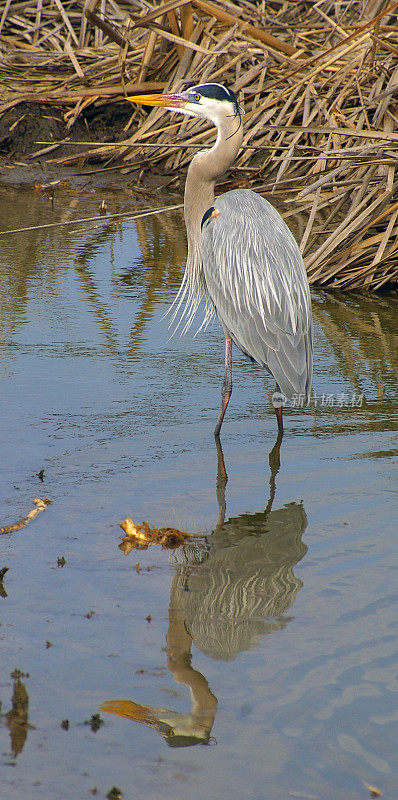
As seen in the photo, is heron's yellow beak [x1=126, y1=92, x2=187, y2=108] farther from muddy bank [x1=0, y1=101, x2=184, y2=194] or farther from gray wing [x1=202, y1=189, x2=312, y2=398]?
muddy bank [x1=0, y1=101, x2=184, y2=194]

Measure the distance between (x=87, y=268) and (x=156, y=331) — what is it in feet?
5.75

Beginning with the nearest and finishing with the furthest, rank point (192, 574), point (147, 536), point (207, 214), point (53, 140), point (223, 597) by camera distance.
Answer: point (223, 597) < point (192, 574) < point (147, 536) < point (207, 214) < point (53, 140)

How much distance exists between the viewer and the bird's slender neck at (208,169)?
17.2 feet

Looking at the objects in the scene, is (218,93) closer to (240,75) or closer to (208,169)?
(208,169)

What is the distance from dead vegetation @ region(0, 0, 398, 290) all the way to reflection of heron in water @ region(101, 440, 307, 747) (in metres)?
3.86

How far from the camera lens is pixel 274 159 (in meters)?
9.96

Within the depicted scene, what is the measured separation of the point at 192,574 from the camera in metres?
3.25

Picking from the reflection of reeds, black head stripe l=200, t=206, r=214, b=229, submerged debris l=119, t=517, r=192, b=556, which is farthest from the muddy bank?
submerged debris l=119, t=517, r=192, b=556

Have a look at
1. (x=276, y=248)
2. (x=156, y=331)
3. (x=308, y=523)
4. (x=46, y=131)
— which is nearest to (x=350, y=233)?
(x=156, y=331)

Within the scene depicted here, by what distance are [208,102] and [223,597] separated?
128 inches

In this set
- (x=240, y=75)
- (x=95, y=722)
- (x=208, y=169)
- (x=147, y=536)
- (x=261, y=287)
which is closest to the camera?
(x=95, y=722)

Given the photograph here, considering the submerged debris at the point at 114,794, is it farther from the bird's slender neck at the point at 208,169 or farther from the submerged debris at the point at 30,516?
the bird's slender neck at the point at 208,169

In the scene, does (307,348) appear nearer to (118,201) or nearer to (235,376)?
(235,376)

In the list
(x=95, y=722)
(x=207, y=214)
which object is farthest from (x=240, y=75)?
(x=95, y=722)
